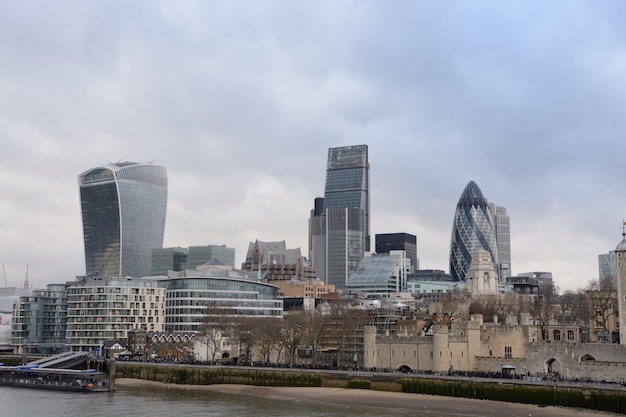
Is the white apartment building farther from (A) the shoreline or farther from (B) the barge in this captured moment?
(A) the shoreline

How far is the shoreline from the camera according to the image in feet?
244

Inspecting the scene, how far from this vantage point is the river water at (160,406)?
3054 inches

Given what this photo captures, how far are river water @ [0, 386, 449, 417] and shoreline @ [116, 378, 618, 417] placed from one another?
2.63 metres

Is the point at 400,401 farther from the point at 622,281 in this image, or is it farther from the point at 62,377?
the point at 62,377

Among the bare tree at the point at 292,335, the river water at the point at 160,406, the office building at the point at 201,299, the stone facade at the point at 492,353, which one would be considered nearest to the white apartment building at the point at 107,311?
the office building at the point at 201,299

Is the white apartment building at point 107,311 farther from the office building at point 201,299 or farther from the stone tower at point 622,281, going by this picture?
the stone tower at point 622,281

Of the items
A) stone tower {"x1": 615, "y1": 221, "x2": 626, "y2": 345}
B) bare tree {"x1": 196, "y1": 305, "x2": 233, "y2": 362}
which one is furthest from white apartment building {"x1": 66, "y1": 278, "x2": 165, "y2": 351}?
stone tower {"x1": 615, "y1": 221, "x2": 626, "y2": 345}

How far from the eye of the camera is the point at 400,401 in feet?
278

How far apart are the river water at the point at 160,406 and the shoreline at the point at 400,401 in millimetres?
2629

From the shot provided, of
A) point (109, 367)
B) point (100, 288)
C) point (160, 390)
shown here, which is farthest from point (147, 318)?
point (160, 390)

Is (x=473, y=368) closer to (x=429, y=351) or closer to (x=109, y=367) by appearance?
(x=429, y=351)

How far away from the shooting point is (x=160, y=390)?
104m

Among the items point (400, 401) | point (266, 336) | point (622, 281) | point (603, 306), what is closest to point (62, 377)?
point (266, 336)

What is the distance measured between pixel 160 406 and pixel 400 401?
2717 centimetres
